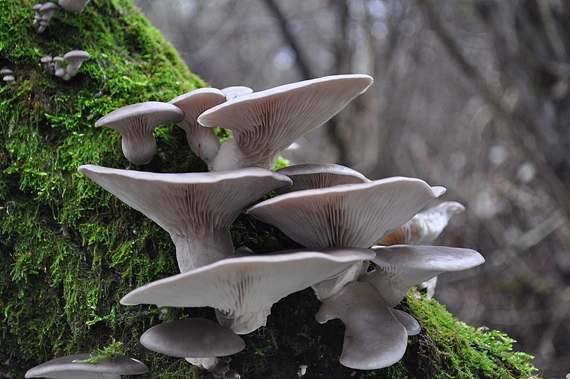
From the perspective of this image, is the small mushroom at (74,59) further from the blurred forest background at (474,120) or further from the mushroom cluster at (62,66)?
the blurred forest background at (474,120)

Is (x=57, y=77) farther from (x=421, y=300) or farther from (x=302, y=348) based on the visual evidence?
(x=421, y=300)

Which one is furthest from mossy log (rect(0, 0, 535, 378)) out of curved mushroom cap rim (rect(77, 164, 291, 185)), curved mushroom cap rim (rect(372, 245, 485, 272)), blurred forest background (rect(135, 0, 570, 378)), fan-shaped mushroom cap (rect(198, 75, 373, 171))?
blurred forest background (rect(135, 0, 570, 378))

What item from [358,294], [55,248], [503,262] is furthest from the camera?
[503,262]

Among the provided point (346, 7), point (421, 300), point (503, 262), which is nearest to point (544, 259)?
point (503, 262)

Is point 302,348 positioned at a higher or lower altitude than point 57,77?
lower

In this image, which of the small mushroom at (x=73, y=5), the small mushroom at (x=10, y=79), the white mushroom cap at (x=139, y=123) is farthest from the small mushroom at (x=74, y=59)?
the white mushroom cap at (x=139, y=123)

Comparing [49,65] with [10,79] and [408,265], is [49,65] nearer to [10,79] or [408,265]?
[10,79]

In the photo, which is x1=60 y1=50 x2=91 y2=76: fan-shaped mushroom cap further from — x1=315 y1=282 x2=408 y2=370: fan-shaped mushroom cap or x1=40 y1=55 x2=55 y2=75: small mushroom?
x1=315 y1=282 x2=408 y2=370: fan-shaped mushroom cap
